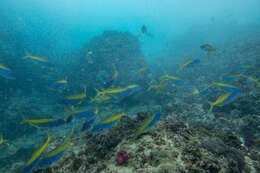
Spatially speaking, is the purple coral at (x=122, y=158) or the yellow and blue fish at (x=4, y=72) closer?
the purple coral at (x=122, y=158)

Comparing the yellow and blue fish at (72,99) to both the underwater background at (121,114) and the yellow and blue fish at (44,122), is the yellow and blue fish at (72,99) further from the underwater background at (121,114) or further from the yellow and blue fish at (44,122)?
the yellow and blue fish at (44,122)

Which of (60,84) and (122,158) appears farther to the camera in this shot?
(60,84)

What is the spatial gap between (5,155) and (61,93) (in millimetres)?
4823

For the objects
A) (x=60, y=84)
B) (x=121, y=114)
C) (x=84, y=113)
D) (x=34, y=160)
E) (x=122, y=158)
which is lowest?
(x=122, y=158)

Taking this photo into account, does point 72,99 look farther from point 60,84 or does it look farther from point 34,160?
point 34,160

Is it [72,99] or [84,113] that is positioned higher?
[72,99]

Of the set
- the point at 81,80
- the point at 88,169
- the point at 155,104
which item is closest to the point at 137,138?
the point at 88,169

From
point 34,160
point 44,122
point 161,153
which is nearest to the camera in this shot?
point 34,160

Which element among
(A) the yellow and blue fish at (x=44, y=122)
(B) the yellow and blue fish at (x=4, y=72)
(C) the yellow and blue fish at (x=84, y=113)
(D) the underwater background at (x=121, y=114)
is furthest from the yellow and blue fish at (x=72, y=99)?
(B) the yellow and blue fish at (x=4, y=72)

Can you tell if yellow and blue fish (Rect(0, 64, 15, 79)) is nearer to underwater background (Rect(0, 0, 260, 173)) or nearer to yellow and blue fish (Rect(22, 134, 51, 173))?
underwater background (Rect(0, 0, 260, 173))

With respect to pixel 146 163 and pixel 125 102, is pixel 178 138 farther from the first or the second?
pixel 125 102

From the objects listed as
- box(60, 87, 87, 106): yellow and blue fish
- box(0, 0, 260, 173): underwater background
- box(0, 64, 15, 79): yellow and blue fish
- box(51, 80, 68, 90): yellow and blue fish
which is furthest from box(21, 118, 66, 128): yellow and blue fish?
box(51, 80, 68, 90): yellow and blue fish

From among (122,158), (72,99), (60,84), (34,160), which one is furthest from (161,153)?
(60,84)

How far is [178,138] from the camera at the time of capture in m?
2.42
